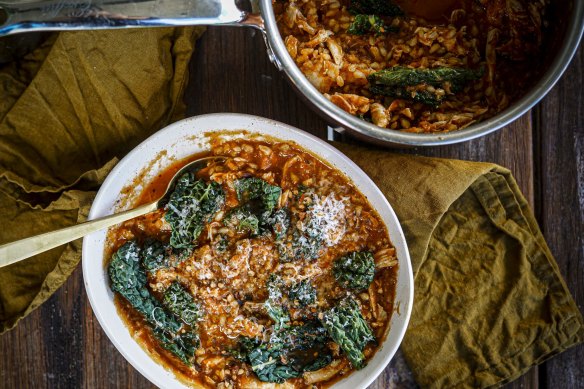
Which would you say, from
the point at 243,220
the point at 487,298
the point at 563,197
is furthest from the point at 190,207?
the point at 563,197

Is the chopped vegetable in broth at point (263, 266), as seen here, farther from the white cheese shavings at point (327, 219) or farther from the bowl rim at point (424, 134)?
the bowl rim at point (424, 134)

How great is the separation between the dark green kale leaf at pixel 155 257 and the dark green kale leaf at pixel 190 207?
0.06m

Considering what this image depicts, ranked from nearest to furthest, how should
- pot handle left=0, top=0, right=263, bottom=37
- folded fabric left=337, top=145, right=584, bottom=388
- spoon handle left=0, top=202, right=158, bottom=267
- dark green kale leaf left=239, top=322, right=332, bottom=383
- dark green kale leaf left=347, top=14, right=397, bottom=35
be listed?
pot handle left=0, top=0, right=263, bottom=37 → spoon handle left=0, top=202, right=158, bottom=267 → dark green kale leaf left=347, top=14, right=397, bottom=35 → dark green kale leaf left=239, top=322, right=332, bottom=383 → folded fabric left=337, top=145, right=584, bottom=388

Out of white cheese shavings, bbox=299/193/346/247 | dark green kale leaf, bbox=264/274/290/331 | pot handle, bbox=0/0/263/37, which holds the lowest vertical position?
dark green kale leaf, bbox=264/274/290/331

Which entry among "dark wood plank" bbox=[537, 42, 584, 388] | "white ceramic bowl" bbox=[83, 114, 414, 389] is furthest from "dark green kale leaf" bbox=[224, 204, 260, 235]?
"dark wood plank" bbox=[537, 42, 584, 388]

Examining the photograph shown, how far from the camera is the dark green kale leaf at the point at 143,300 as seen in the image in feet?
8.24

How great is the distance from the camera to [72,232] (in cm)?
226

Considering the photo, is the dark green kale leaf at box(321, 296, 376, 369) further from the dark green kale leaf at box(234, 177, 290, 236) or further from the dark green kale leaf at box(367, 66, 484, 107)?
the dark green kale leaf at box(367, 66, 484, 107)

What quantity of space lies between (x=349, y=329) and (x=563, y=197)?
1226 millimetres

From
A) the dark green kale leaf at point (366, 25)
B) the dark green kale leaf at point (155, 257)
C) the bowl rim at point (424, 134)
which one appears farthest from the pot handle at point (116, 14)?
the dark green kale leaf at point (155, 257)

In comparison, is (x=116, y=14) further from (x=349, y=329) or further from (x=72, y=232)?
(x=349, y=329)

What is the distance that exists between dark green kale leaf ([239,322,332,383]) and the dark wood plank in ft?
3.74

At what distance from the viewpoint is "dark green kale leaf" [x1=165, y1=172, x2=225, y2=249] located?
2.46m

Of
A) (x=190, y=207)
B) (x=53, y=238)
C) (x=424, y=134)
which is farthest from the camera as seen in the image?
(x=190, y=207)
